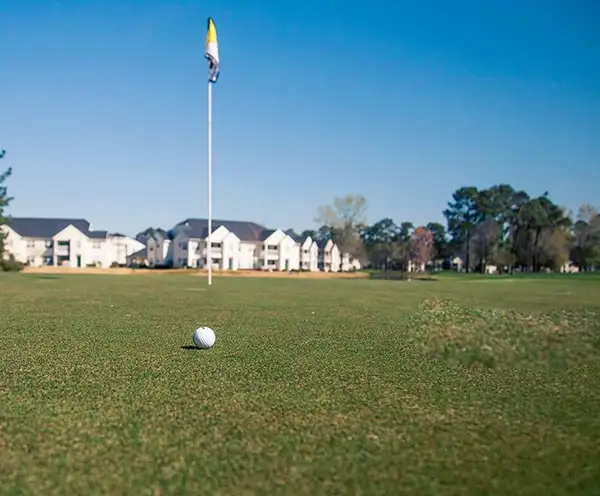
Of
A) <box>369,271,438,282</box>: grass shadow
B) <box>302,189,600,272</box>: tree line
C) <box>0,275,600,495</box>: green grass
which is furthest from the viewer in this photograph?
<box>302,189,600,272</box>: tree line

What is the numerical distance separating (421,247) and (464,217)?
9.53 m

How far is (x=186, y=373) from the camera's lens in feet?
28.1

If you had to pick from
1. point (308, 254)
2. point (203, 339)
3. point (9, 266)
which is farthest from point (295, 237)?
point (203, 339)

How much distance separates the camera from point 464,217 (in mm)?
108312

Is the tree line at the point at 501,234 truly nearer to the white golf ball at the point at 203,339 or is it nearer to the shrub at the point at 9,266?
the shrub at the point at 9,266

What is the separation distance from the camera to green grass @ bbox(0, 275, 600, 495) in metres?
4.50

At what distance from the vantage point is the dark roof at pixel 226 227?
106 m

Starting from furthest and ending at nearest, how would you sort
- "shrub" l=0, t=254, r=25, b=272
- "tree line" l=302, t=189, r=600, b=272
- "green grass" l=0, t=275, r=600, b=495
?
"tree line" l=302, t=189, r=600, b=272
"shrub" l=0, t=254, r=25, b=272
"green grass" l=0, t=275, r=600, b=495

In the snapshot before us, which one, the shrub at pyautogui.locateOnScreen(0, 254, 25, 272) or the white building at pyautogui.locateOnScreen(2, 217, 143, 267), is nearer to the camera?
the shrub at pyautogui.locateOnScreen(0, 254, 25, 272)

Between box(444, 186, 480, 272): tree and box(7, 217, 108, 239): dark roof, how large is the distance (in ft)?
201

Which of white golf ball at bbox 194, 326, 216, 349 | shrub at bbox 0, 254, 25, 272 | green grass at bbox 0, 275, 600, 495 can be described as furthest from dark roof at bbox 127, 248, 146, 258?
white golf ball at bbox 194, 326, 216, 349

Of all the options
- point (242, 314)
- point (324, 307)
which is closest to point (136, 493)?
point (242, 314)

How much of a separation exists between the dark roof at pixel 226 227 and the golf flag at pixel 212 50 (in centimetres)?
6525

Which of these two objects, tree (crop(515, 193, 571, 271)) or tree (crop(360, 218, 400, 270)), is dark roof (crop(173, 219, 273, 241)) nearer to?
tree (crop(360, 218, 400, 270))
